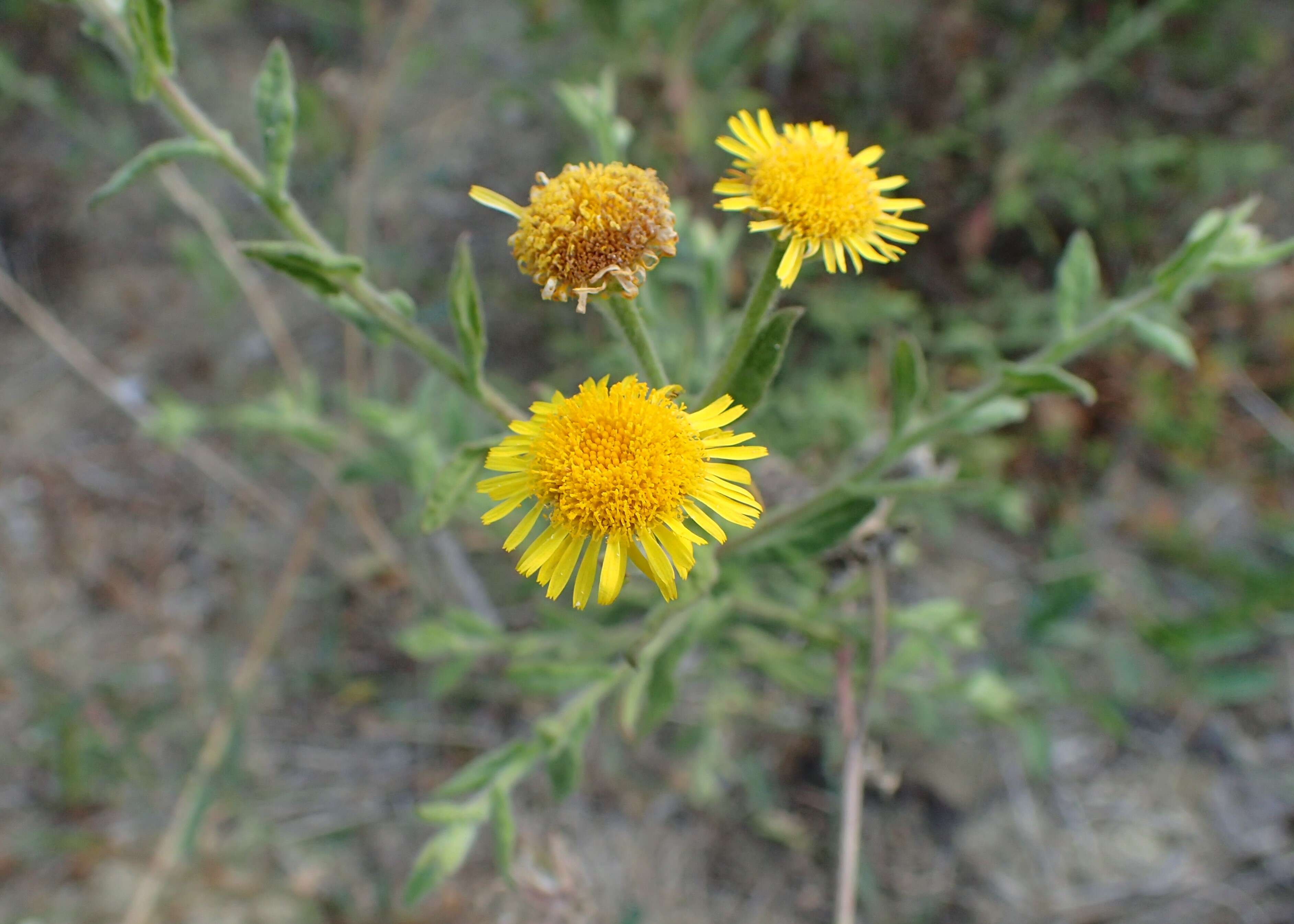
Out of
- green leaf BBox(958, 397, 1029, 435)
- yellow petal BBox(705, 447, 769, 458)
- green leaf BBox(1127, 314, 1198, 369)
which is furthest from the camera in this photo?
green leaf BBox(958, 397, 1029, 435)

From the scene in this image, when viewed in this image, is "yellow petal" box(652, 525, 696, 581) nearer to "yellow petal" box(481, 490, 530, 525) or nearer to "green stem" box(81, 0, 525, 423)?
"yellow petal" box(481, 490, 530, 525)

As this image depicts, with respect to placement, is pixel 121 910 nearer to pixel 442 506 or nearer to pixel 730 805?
pixel 730 805

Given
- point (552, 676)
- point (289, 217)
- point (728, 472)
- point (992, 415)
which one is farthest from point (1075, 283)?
point (289, 217)

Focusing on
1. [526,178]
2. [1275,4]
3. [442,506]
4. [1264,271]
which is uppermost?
[1275,4]

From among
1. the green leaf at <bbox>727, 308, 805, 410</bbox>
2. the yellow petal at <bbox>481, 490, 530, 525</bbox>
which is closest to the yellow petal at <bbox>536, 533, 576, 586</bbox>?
the yellow petal at <bbox>481, 490, 530, 525</bbox>

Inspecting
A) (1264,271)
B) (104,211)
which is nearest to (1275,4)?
(1264,271)

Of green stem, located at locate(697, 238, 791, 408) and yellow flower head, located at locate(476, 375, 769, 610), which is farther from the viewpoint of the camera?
green stem, located at locate(697, 238, 791, 408)

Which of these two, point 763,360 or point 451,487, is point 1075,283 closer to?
point 763,360
